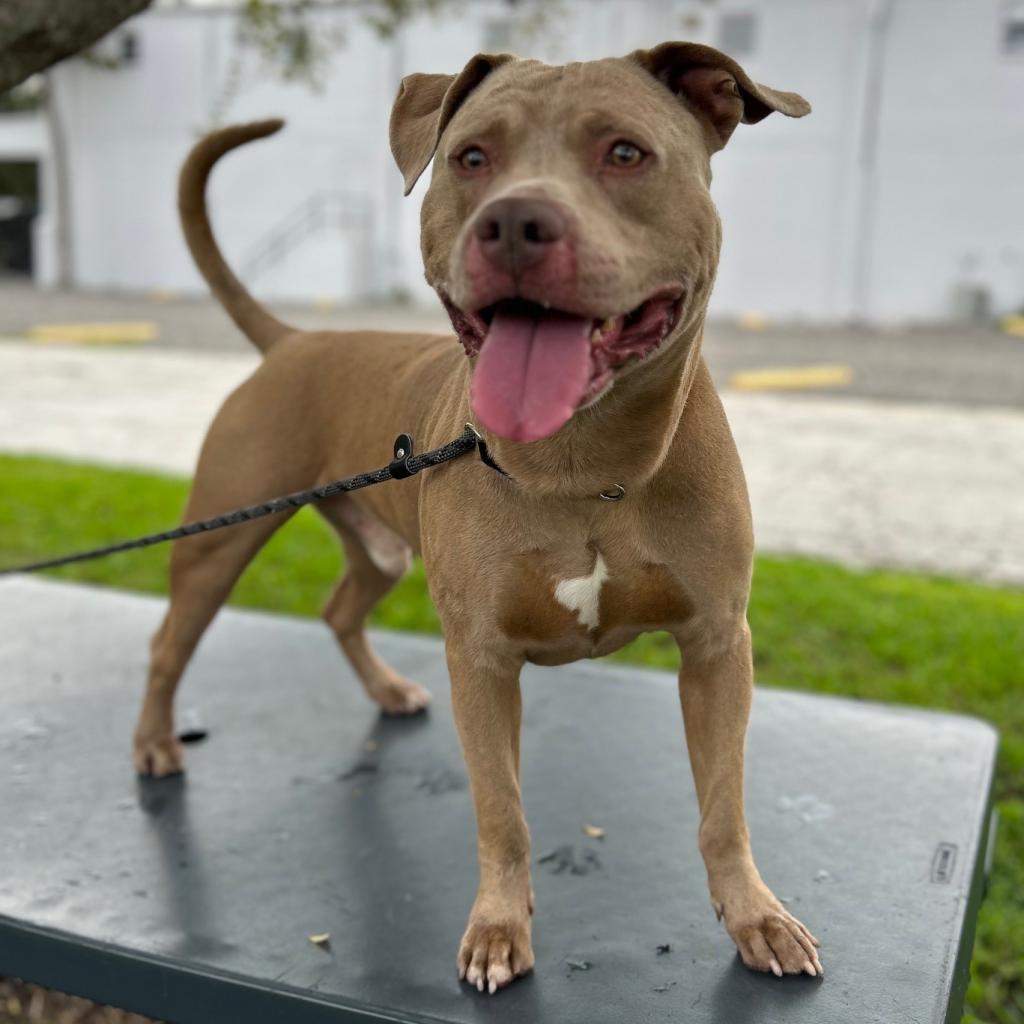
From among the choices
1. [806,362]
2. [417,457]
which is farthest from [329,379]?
[806,362]

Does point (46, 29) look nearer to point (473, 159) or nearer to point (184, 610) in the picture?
point (184, 610)

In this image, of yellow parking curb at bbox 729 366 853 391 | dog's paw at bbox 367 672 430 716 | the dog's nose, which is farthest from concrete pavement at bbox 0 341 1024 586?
the dog's nose

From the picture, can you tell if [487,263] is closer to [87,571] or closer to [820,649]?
[820,649]

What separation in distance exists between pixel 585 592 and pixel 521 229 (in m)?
0.67

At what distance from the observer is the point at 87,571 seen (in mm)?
5613

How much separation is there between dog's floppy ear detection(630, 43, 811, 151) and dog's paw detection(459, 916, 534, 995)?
1410 millimetres

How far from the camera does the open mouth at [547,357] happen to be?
63.1 inches

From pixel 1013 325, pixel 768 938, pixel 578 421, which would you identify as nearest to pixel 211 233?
pixel 578 421

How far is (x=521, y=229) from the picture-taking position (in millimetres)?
1546

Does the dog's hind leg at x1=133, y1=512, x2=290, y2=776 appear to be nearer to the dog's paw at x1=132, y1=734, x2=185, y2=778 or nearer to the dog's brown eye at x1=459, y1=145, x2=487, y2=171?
the dog's paw at x1=132, y1=734, x2=185, y2=778

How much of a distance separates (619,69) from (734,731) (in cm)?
113

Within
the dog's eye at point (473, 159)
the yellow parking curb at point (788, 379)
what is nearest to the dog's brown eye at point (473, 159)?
the dog's eye at point (473, 159)

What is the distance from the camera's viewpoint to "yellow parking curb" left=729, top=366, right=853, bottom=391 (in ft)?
37.2

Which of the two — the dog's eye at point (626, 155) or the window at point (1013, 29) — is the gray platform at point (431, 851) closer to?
the dog's eye at point (626, 155)
